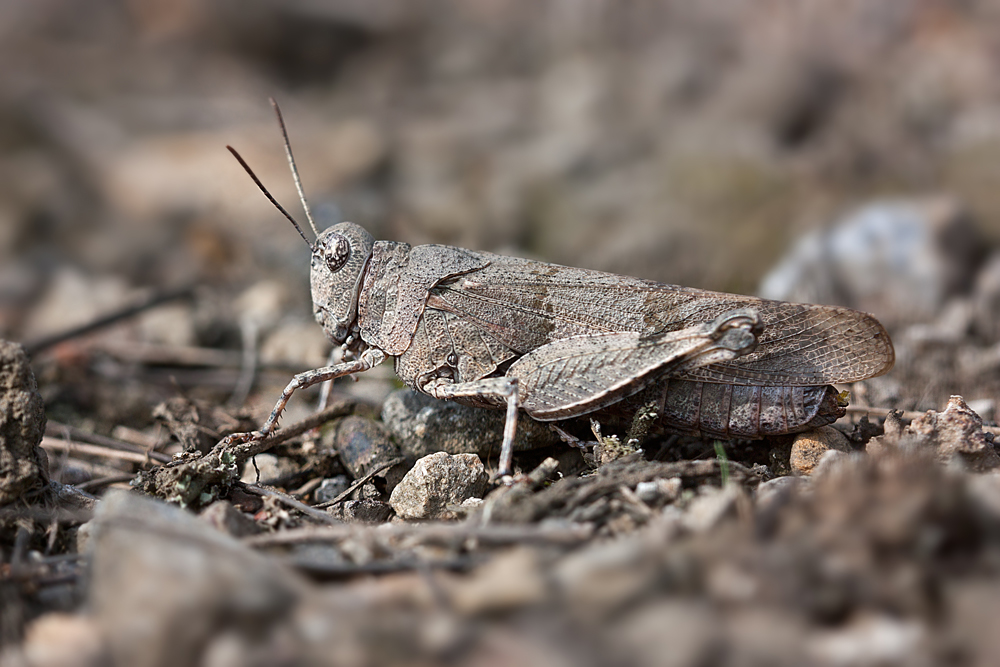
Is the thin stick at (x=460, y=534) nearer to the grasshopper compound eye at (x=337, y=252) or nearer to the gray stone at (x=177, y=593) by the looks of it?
Answer: the gray stone at (x=177, y=593)

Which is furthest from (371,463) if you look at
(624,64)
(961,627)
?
(624,64)

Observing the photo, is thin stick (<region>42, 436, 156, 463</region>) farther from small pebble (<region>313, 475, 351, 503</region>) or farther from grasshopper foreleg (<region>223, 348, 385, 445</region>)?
small pebble (<region>313, 475, 351, 503</region>)

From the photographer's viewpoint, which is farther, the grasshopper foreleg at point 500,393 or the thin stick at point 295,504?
the grasshopper foreleg at point 500,393

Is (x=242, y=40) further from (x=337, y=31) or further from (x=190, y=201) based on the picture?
(x=190, y=201)

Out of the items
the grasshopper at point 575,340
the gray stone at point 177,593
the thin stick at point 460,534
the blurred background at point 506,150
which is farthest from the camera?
the blurred background at point 506,150

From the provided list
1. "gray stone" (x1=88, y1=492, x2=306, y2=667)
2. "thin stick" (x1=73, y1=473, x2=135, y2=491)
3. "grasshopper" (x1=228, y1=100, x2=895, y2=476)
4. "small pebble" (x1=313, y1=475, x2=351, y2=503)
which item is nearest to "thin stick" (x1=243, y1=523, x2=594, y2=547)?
"gray stone" (x1=88, y1=492, x2=306, y2=667)

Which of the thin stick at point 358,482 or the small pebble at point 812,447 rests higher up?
the small pebble at point 812,447

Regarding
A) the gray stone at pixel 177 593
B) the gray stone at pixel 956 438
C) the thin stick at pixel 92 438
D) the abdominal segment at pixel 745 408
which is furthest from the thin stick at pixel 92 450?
the gray stone at pixel 956 438

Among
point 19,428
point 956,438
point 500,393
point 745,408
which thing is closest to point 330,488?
point 500,393
